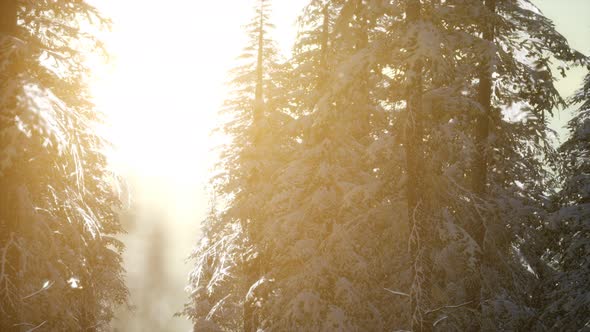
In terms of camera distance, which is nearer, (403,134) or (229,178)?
(403,134)

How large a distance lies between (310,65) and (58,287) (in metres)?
10.2

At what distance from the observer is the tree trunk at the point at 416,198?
30.9ft

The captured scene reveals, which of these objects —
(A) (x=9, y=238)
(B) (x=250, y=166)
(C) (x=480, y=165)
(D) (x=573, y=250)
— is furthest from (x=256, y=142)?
(D) (x=573, y=250)

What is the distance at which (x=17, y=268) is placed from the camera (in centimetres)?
828

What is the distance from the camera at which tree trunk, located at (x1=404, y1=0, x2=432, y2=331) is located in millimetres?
Result: 9414

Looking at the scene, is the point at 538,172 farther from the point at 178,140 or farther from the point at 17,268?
the point at 178,140

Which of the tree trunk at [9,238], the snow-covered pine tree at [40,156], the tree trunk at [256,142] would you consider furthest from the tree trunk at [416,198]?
the tree trunk at [9,238]

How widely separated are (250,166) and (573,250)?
10.4 m

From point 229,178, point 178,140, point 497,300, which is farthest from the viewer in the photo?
point 178,140

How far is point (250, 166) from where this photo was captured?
1552cm

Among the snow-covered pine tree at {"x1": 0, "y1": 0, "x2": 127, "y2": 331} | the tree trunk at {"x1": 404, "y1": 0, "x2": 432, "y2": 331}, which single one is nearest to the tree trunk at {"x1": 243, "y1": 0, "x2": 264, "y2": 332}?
the snow-covered pine tree at {"x1": 0, "y1": 0, "x2": 127, "y2": 331}

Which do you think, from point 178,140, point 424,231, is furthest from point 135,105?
point 178,140

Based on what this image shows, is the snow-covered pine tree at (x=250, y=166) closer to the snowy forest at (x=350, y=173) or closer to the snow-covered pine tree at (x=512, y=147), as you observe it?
the snowy forest at (x=350, y=173)

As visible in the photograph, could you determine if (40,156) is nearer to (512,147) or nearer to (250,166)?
(250,166)
